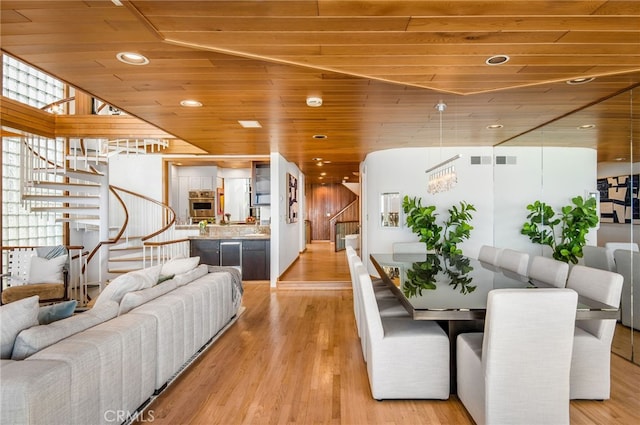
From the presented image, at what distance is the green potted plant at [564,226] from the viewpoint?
13.9 ft

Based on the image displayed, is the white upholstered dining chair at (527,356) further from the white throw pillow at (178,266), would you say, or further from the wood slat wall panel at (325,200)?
the wood slat wall panel at (325,200)

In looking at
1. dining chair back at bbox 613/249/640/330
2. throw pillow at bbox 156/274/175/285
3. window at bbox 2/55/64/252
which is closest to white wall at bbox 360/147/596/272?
dining chair back at bbox 613/249/640/330

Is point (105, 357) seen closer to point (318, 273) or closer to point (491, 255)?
point (491, 255)

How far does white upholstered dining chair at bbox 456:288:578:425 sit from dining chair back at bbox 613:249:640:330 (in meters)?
2.17

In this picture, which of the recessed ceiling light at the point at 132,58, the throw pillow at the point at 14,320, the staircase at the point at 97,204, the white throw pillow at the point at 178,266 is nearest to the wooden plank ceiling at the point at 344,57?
the recessed ceiling light at the point at 132,58

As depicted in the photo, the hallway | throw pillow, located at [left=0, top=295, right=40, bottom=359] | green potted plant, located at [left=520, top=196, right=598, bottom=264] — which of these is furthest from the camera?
the hallway

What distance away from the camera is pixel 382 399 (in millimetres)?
2502

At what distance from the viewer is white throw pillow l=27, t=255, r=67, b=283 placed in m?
5.10

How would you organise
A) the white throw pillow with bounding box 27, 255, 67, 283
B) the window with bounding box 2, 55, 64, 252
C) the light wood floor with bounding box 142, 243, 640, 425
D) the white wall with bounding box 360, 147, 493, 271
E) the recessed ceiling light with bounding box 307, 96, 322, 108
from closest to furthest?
the light wood floor with bounding box 142, 243, 640, 425 < the recessed ceiling light with bounding box 307, 96, 322, 108 < the white throw pillow with bounding box 27, 255, 67, 283 < the window with bounding box 2, 55, 64, 252 < the white wall with bounding box 360, 147, 493, 271

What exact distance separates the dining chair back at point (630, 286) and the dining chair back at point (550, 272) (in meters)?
0.86

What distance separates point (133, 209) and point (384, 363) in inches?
→ 260

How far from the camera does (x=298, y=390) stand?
2.68 metres

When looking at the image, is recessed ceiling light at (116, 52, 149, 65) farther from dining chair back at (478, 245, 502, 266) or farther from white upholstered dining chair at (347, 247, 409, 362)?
dining chair back at (478, 245, 502, 266)

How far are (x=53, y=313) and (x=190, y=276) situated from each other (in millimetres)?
1520
